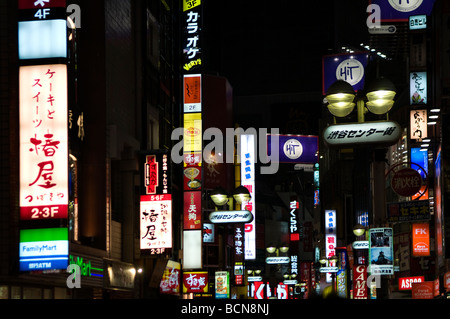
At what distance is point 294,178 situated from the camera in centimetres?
12244

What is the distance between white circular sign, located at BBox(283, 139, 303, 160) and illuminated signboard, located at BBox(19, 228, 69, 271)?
145ft

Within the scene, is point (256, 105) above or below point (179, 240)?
above

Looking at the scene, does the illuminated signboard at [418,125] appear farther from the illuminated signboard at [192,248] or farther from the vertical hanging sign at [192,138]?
the illuminated signboard at [192,248]

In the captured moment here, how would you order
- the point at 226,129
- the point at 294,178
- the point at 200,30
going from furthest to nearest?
the point at 294,178
the point at 226,129
the point at 200,30

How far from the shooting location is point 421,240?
35719 millimetres

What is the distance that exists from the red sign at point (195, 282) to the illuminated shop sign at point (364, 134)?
2361cm

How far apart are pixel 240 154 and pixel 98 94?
35.1m

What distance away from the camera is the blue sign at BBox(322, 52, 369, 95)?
3938 cm

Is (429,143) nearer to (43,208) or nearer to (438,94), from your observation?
(438,94)

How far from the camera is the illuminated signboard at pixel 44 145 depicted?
52.2 feet

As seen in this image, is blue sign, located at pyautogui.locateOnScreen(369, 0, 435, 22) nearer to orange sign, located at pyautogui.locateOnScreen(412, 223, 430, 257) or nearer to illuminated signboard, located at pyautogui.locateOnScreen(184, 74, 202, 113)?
illuminated signboard, located at pyautogui.locateOnScreen(184, 74, 202, 113)

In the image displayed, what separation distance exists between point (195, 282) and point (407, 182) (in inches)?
444

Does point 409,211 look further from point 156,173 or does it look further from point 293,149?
point 293,149

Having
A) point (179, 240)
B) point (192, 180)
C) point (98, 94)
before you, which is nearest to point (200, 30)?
point (192, 180)
